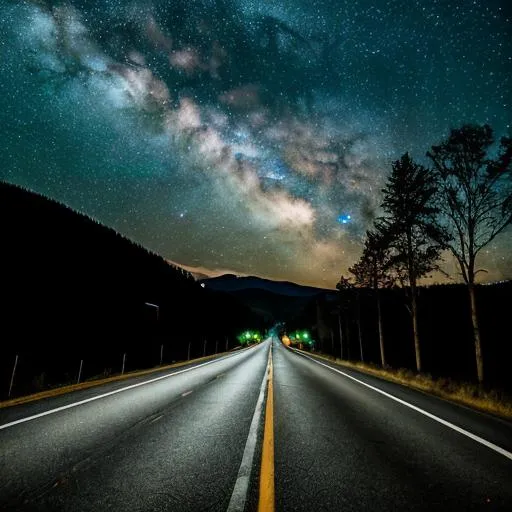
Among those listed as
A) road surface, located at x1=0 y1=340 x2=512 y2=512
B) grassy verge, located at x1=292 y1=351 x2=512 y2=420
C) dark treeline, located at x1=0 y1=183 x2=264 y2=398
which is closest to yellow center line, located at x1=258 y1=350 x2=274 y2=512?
road surface, located at x1=0 y1=340 x2=512 y2=512

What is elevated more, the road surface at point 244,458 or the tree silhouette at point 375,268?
the tree silhouette at point 375,268

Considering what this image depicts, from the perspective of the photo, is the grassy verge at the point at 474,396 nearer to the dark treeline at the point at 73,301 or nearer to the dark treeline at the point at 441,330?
the dark treeline at the point at 441,330

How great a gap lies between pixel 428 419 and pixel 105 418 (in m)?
7.10

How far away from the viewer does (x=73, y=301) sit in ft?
108

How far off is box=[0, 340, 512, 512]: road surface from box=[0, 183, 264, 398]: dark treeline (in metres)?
8.52

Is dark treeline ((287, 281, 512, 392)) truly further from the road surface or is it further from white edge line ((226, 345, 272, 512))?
white edge line ((226, 345, 272, 512))

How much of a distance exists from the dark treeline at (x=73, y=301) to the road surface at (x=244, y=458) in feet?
28.0

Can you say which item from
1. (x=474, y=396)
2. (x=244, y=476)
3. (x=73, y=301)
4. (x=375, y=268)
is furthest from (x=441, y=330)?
(x=244, y=476)

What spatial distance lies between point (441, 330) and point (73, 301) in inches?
2265

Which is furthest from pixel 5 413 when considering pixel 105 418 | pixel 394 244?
Answer: pixel 394 244

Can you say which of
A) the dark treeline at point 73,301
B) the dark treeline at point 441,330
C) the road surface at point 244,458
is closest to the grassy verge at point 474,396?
the road surface at point 244,458

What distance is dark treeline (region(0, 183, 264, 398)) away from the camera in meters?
23.9

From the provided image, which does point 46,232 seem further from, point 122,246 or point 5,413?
point 5,413

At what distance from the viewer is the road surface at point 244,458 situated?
2.99 meters
